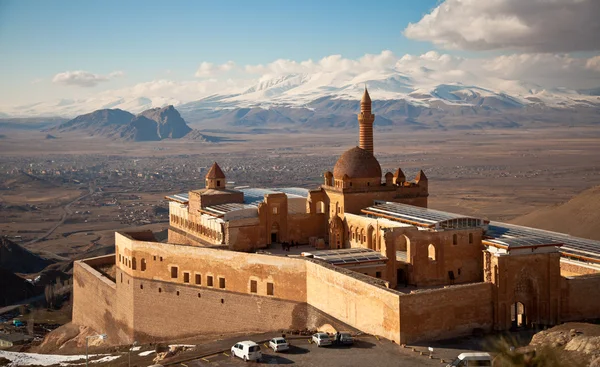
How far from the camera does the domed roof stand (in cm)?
4056

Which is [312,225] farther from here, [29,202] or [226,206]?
[29,202]

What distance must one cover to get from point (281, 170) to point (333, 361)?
153859mm

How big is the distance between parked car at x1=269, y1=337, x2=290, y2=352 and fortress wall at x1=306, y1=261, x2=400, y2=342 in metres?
3.19

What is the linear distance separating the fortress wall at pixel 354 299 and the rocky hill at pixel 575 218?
33.7 metres

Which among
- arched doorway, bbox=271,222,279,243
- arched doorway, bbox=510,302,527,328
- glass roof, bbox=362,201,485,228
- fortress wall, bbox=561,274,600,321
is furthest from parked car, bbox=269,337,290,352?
arched doorway, bbox=271,222,279,243

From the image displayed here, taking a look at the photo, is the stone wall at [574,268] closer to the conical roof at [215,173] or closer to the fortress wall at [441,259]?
the fortress wall at [441,259]

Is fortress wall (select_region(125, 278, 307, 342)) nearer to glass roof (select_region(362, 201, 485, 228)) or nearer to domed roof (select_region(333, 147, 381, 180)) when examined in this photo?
glass roof (select_region(362, 201, 485, 228))

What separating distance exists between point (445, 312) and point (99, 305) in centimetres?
2281

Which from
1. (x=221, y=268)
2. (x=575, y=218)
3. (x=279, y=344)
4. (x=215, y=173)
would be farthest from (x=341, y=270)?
(x=575, y=218)

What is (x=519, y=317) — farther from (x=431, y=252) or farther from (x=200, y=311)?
(x=200, y=311)

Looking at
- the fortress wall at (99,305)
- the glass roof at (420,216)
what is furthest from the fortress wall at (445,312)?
the fortress wall at (99,305)

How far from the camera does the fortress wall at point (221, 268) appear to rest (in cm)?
3238

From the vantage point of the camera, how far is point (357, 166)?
4056 centimetres

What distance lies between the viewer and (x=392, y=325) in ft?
86.3
